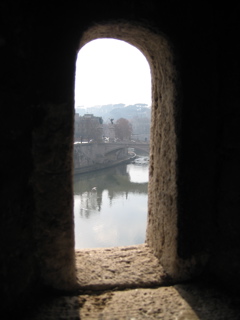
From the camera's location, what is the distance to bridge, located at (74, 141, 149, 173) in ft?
59.7

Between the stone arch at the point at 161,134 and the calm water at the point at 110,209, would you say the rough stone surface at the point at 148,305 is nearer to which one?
the stone arch at the point at 161,134

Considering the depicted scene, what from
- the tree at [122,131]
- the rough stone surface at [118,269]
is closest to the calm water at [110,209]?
the rough stone surface at [118,269]

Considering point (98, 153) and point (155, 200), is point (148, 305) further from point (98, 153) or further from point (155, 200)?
point (98, 153)

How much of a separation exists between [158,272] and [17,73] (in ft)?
3.07

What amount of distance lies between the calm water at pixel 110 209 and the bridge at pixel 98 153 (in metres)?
0.98

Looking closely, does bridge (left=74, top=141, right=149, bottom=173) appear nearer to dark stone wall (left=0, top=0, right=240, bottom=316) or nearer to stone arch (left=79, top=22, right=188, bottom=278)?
stone arch (left=79, top=22, right=188, bottom=278)

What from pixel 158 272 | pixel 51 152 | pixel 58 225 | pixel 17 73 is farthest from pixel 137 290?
pixel 17 73

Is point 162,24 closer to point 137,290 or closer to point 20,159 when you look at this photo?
point 20,159

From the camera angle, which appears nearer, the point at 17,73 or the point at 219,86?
the point at 17,73

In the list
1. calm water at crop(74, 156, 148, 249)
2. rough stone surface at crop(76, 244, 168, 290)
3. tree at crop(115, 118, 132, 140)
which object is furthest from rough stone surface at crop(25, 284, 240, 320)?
tree at crop(115, 118, 132, 140)

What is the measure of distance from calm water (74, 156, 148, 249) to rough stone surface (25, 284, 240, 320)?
715 cm

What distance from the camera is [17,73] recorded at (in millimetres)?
883

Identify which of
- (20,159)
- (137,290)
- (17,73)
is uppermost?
(17,73)

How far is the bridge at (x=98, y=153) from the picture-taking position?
18.2 m
